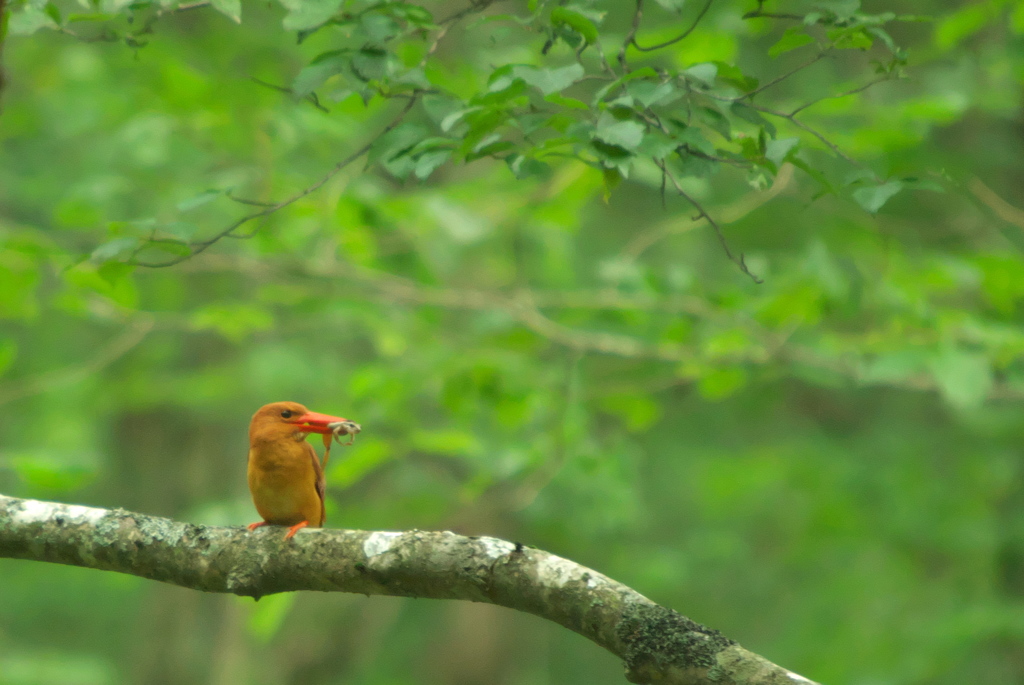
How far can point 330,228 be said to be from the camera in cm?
475

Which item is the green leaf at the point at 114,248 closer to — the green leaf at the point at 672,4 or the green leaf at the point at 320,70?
the green leaf at the point at 320,70

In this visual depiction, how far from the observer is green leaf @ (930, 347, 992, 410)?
378 centimetres

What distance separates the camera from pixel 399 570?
1803 millimetres

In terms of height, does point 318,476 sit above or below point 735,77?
below

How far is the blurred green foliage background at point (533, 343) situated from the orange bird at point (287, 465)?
60 cm

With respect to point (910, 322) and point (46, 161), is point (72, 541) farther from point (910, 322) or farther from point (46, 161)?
point (46, 161)

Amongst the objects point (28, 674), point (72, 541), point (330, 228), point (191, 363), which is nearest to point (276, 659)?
point (28, 674)

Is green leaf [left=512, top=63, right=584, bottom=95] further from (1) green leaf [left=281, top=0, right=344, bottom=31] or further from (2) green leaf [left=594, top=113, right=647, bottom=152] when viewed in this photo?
(1) green leaf [left=281, top=0, right=344, bottom=31]

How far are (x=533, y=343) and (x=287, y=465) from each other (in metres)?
3.12

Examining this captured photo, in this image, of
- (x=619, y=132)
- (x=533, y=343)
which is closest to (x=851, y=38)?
(x=619, y=132)

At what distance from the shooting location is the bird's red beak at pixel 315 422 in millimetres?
2385

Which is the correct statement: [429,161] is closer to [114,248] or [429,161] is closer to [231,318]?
[114,248]

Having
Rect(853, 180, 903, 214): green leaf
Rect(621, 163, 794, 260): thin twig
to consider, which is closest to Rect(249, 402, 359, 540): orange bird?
Rect(853, 180, 903, 214): green leaf

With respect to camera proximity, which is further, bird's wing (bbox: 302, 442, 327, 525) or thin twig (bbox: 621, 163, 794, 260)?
thin twig (bbox: 621, 163, 794, 260)
